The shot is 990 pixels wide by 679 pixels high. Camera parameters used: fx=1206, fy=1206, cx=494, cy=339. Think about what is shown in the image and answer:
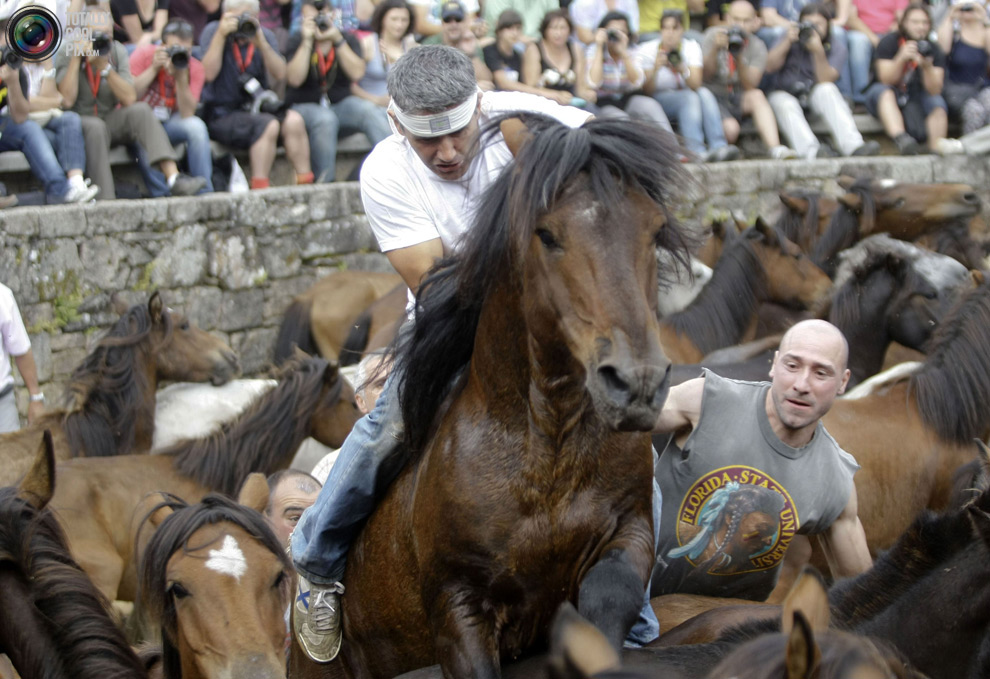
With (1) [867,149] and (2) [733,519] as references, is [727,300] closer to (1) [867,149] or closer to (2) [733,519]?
(2) [733,519]

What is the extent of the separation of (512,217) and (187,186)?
24.8ft

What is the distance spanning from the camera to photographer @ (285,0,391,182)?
1098cm

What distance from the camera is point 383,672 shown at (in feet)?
12.2

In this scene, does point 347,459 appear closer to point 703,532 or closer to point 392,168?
point 392,168

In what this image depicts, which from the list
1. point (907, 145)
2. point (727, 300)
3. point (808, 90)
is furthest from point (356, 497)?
point (907, 145)

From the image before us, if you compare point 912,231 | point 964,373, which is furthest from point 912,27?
point 964,373

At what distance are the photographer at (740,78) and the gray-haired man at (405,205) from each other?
1027cm

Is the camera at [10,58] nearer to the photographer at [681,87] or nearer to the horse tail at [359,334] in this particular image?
the horse tail at [359,334]

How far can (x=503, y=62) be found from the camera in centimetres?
1193

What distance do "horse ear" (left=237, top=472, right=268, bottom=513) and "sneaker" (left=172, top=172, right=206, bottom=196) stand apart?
5642mm

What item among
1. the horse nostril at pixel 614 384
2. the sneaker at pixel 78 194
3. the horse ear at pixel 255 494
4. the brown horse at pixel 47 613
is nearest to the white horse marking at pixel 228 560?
the brown horse at pixel 47 613

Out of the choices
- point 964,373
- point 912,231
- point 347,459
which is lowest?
point 912,231

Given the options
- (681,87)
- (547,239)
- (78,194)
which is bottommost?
(681,87)

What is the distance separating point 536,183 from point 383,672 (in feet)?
5.46
